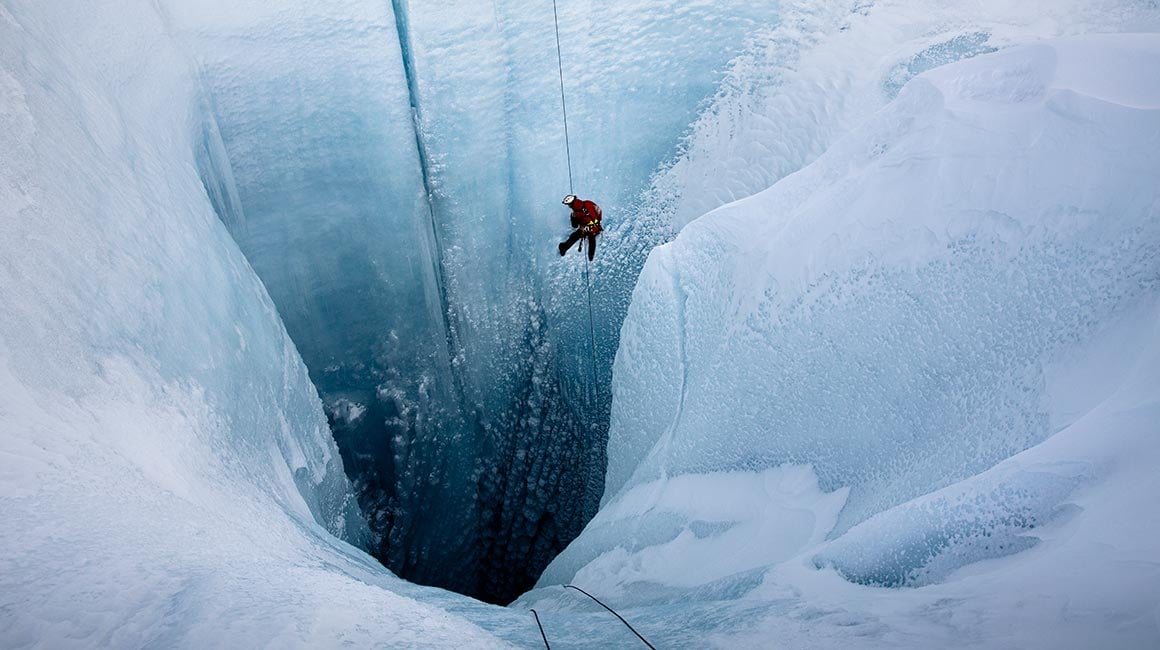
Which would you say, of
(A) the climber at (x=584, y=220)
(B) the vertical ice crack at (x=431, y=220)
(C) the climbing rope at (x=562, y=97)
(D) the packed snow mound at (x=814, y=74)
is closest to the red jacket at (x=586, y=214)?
(A) the climber at (x=584, y=220)

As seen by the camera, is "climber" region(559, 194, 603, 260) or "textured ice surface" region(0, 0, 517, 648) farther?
"climber" region(559, 194, 603, 260)

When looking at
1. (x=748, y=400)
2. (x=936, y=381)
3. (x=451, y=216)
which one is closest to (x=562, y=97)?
(x=451, y=216)

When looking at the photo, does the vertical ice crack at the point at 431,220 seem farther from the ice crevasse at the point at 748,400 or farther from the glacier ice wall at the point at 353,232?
the ice crevasse at the point at 748,400

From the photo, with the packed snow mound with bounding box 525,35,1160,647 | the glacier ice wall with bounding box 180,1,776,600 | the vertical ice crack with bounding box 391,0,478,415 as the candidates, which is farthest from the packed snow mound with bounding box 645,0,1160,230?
the vertical ice crack with bounding box 391,0,478,415

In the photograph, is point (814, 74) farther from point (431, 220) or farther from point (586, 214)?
point (431, 220)

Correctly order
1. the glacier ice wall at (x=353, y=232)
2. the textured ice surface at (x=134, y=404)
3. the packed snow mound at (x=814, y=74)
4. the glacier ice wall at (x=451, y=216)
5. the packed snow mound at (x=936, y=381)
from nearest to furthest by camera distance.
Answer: the textured ice surface at (x=134, y=404) → the packed snow mound at (x=936, y=381) → the glacier ice wall at (x=353, y=232) → the glacier ice wall at (x=451, y=216) → the packed snow mound at (x=814, y=74)

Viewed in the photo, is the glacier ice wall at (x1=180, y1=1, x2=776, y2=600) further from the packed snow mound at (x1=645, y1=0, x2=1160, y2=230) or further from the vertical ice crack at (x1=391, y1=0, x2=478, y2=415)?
the packed snow mound at (x1=645, y1=0, x2=1160, y2=230)

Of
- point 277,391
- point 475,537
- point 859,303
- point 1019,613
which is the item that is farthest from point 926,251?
point 475,537
